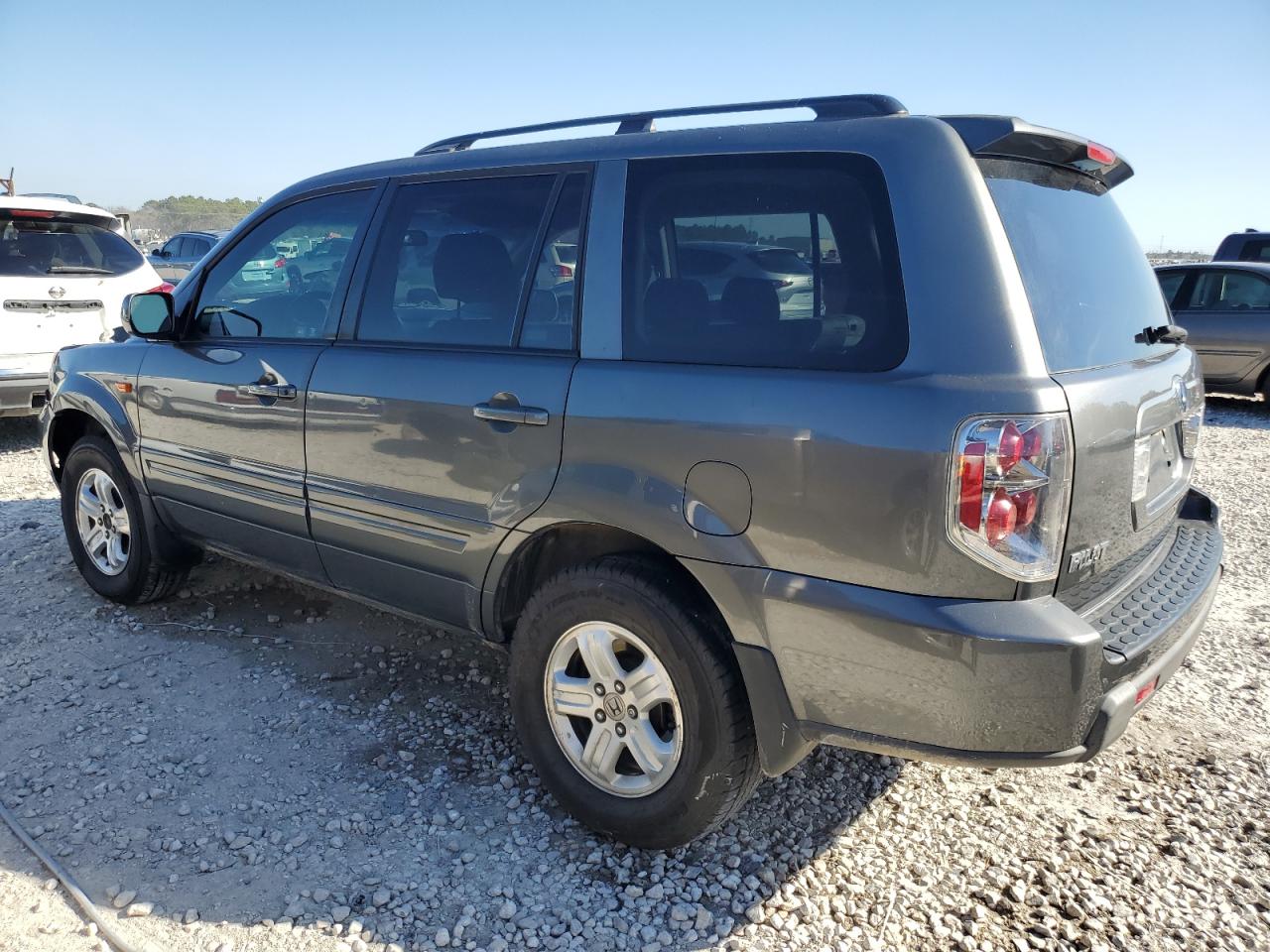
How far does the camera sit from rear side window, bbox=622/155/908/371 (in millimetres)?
2195

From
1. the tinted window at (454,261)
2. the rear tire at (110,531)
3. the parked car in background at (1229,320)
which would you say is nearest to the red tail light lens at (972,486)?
the tinted window at (454,261)

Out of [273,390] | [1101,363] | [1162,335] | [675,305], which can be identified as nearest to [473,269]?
[675,305]

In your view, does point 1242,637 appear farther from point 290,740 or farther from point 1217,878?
point 290,740

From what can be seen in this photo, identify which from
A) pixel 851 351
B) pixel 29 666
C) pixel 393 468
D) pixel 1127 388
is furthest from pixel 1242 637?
pixel 29 666

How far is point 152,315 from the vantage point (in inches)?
151

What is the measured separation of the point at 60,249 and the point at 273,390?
5.08 metres

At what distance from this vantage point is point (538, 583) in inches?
115

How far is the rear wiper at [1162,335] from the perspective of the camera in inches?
105

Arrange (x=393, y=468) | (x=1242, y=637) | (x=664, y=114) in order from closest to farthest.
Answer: (x=664, y=114) < (x=393, y=468) < (x=1242, y=637)

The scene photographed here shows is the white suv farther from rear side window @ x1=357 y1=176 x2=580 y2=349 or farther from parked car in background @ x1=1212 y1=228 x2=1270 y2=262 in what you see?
parked car in background @ x1=1212 y1=228 x2=1270 y2=262

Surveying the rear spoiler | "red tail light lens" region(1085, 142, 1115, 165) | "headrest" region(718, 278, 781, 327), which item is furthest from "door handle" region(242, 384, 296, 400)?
"red tail light lens" region(1085, 142, 1115, 165)

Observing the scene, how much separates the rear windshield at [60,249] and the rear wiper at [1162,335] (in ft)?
24.0

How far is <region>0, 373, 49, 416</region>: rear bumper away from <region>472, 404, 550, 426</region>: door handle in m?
5.35

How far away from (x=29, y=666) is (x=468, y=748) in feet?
6.38
